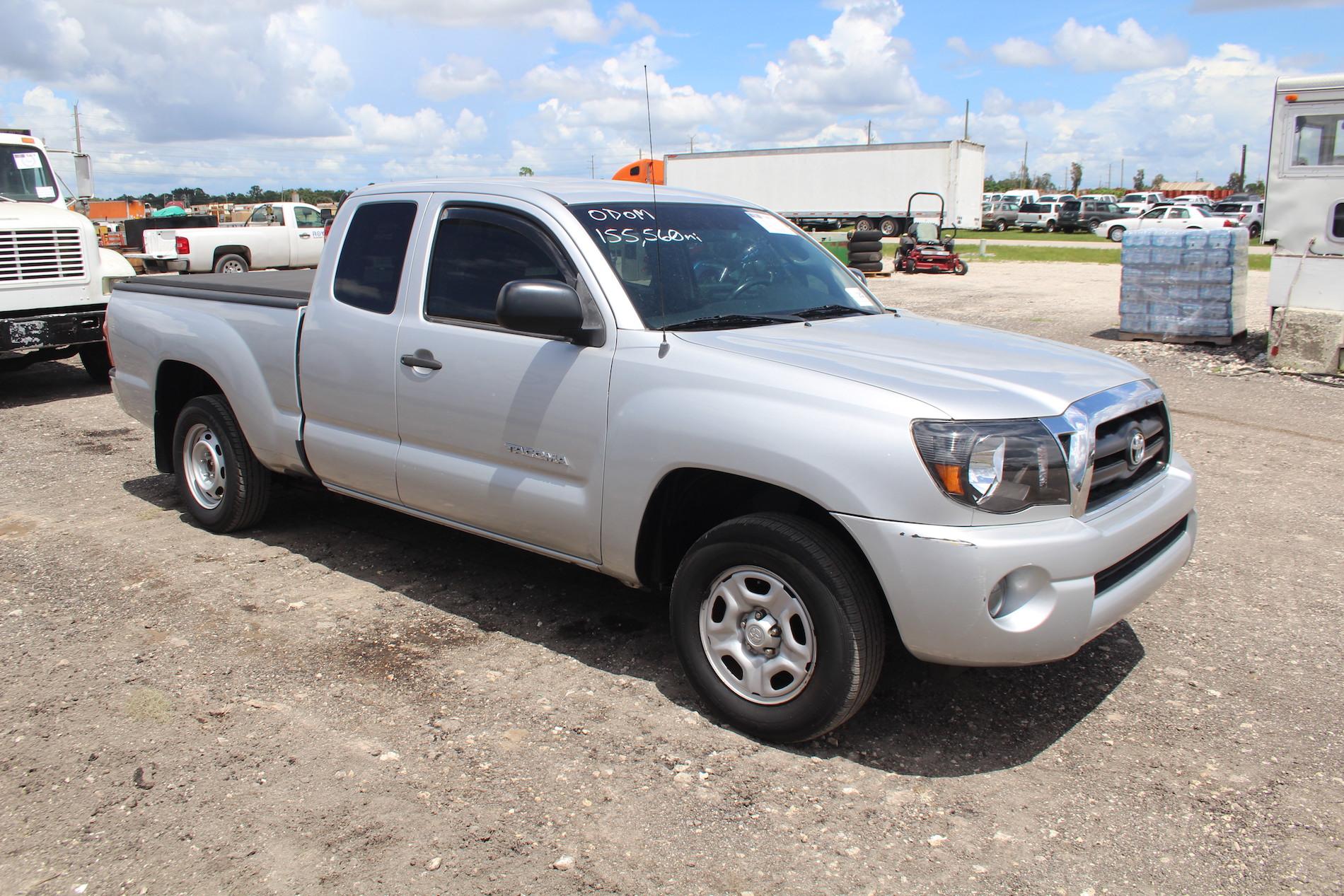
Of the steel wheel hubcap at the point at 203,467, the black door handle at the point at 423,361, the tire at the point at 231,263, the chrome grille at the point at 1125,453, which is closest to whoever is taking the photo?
the chrome grille at the point at 1125,453

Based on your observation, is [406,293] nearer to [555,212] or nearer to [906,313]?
[555,212]

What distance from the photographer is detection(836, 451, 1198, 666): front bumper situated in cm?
307

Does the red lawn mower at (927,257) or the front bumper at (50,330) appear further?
the red lawn mower at (927,257)

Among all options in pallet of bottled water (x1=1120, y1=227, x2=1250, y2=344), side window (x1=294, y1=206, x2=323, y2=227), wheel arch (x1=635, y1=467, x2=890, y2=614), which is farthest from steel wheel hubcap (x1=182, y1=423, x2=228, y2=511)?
side window (x1=294, y1=206, x2=323, y2=227)

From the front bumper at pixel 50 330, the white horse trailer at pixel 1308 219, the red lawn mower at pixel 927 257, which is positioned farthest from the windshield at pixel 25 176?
the red lawn mower at pixel 927 257

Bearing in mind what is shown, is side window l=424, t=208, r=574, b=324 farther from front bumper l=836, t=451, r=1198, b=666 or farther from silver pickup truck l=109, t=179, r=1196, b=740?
front bumper l=836, t=451, r=1198, b=666

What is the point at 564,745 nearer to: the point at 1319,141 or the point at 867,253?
the point at 1319,141

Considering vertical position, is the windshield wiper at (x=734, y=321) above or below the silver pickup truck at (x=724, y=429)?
above

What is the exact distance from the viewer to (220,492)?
5.82 meters

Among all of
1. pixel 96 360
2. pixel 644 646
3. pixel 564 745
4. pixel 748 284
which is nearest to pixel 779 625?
pixel 564 745

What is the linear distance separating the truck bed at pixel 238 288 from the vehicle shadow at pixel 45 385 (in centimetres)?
483

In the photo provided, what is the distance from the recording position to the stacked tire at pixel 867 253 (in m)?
23.1

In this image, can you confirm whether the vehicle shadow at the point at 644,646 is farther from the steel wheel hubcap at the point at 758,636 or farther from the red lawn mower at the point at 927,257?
the red lawn mower at the point at 927,257

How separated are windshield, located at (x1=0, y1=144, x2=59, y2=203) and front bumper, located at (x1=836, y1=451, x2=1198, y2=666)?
11.0 metres
